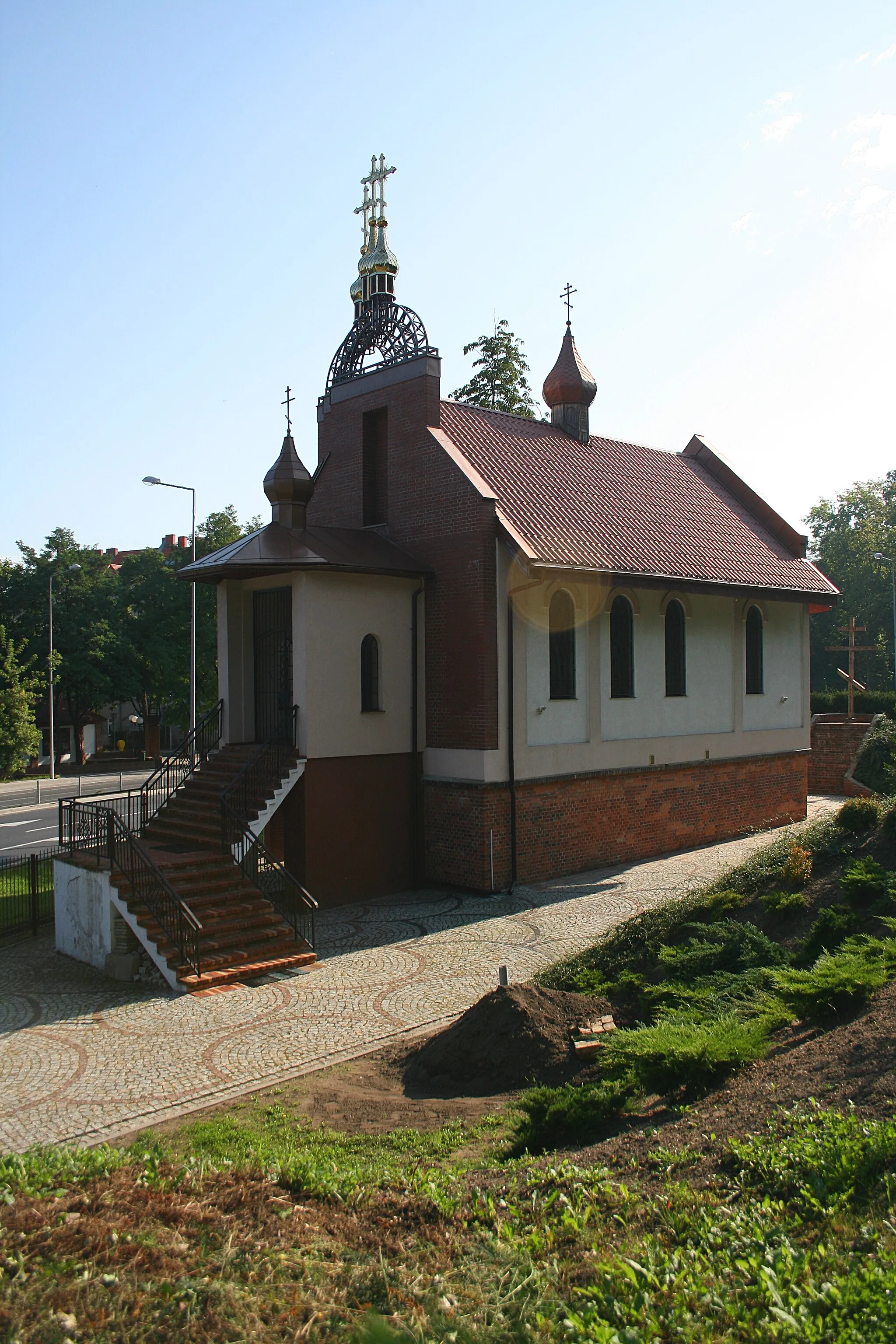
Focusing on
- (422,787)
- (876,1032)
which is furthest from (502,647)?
(876,1032)

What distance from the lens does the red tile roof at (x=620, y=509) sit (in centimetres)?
1831

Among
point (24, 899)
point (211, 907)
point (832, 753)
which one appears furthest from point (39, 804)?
point (832, 753)

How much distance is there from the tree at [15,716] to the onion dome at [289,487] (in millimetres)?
23031

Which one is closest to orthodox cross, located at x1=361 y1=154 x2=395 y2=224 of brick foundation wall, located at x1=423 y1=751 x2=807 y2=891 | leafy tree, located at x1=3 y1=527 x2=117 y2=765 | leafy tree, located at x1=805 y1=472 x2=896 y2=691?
brick foundation wall, located at x1=423 y1=751 x2=807 y2=891

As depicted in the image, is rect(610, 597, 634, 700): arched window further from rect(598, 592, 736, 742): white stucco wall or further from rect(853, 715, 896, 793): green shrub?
rect(853, 715, 896, 793): green shrub

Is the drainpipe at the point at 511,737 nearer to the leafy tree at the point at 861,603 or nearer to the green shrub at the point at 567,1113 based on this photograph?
the green shrub at the point at 567,1113

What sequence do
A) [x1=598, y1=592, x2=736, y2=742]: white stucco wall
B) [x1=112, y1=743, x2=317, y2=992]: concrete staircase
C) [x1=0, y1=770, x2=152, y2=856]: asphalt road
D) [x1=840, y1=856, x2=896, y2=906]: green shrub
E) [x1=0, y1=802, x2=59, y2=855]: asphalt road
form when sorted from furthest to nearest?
1. [x1=0, y1=770, x2=152, y2=856]: asphalt road
2. [x1=0, y1=802, x2=59, y2=855]: asphalt road
3. [x1=598, y1=592, x2=736, y2=742]: white stucco wall
4. [x1=112, y1=743, x2=317, y2=992]: concrete staircase
5. [x1=840, y1=856, x2=896, y2=906]: green shrub

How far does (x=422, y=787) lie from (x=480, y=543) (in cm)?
448

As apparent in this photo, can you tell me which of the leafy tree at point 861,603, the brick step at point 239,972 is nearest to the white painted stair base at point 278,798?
the brick step at point 239,972

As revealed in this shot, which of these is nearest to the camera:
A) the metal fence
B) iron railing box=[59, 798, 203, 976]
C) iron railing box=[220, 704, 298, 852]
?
iron railing box=[59, 798, 203, 976]

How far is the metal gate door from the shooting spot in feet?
58.0

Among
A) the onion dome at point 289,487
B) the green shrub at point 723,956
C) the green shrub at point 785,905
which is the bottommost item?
the green shrub at point 723,956

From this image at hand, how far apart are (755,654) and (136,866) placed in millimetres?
16182

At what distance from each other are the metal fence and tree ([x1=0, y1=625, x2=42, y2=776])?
771 inches
